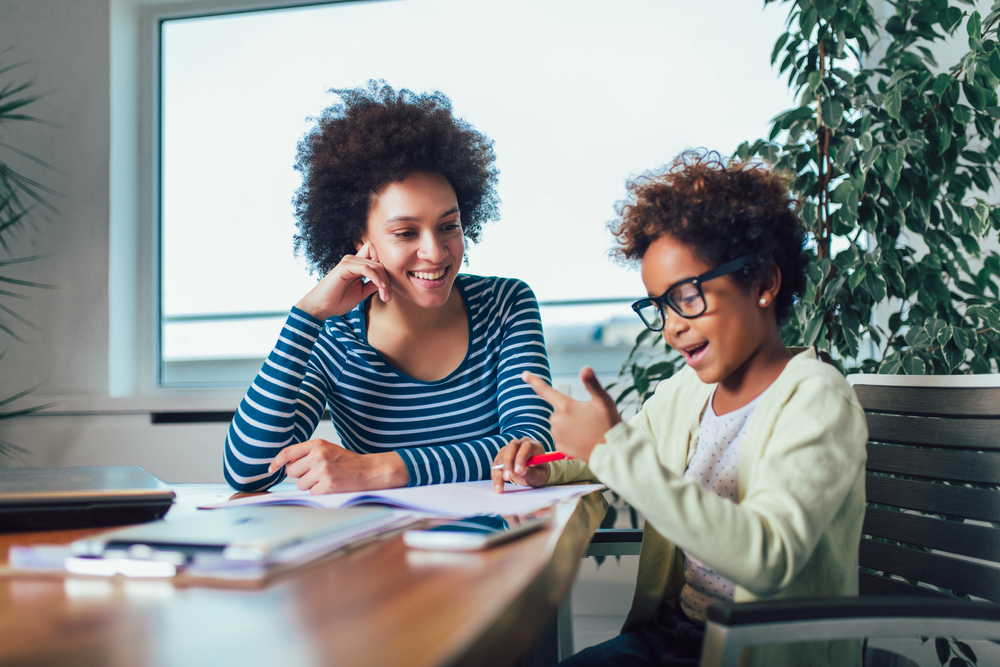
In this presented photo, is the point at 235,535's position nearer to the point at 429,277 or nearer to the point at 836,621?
the point at 836,621

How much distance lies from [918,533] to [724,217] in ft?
1.80

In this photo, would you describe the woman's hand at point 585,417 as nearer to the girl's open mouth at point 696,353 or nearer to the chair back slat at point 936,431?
the girl's open mouth at point 696,353

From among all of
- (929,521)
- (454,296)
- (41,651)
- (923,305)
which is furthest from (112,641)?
(923,305)

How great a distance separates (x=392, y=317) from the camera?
1468 mm

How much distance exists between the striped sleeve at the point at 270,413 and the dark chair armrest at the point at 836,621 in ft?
2.68

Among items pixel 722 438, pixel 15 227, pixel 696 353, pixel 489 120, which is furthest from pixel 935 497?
pixel 15 227

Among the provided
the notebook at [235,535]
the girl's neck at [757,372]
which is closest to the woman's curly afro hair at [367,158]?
the girl's neck at [757,372]

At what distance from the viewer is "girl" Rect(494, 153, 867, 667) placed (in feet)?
2.18

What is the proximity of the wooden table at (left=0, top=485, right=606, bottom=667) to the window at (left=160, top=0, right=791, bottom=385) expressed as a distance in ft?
6.11

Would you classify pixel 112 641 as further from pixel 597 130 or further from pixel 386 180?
pixel 597 130

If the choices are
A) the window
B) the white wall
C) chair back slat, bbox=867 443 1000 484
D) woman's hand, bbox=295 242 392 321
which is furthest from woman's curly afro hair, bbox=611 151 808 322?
the white wall

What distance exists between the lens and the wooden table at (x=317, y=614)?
34 centimetres

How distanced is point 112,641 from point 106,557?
175mm

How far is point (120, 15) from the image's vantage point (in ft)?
8.27
